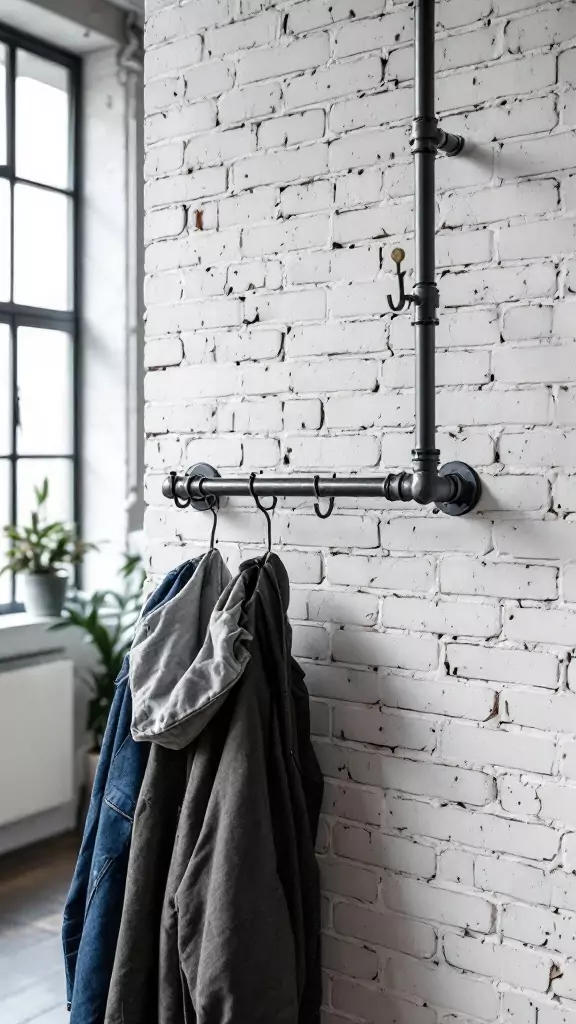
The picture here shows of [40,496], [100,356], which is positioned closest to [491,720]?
[40,496]

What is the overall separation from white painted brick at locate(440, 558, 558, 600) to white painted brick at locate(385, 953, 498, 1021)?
0.60m

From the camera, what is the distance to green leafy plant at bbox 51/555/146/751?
3.36 m

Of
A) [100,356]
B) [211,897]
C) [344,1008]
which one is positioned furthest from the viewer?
[100,356]

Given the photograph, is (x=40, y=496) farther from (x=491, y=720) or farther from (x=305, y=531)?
(x=491, y=720)

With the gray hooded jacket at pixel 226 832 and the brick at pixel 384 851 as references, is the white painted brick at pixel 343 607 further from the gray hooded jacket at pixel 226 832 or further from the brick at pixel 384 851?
the brick at pixel 384 851

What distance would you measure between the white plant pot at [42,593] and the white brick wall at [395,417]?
169 centimetres

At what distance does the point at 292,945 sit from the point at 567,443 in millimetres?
832

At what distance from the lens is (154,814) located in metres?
1.50

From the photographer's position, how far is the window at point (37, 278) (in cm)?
348

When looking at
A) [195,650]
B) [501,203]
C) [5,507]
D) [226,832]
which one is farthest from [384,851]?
[5,507]

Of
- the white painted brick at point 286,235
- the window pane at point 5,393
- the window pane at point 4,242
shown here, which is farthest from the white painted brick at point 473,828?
the window pane at point 4,242

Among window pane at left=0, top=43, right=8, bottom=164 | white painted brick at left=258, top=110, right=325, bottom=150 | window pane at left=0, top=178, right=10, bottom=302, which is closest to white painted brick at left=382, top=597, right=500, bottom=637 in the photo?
white painted brick at left=258, top=110, right=325, bottom=150

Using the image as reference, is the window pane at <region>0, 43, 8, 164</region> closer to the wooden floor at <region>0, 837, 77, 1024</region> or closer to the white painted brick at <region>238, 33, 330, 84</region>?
the white painted brick at <region>238, 33, 330, 84</region>

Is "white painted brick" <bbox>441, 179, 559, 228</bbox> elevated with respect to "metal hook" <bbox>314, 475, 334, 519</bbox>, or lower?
elevated
